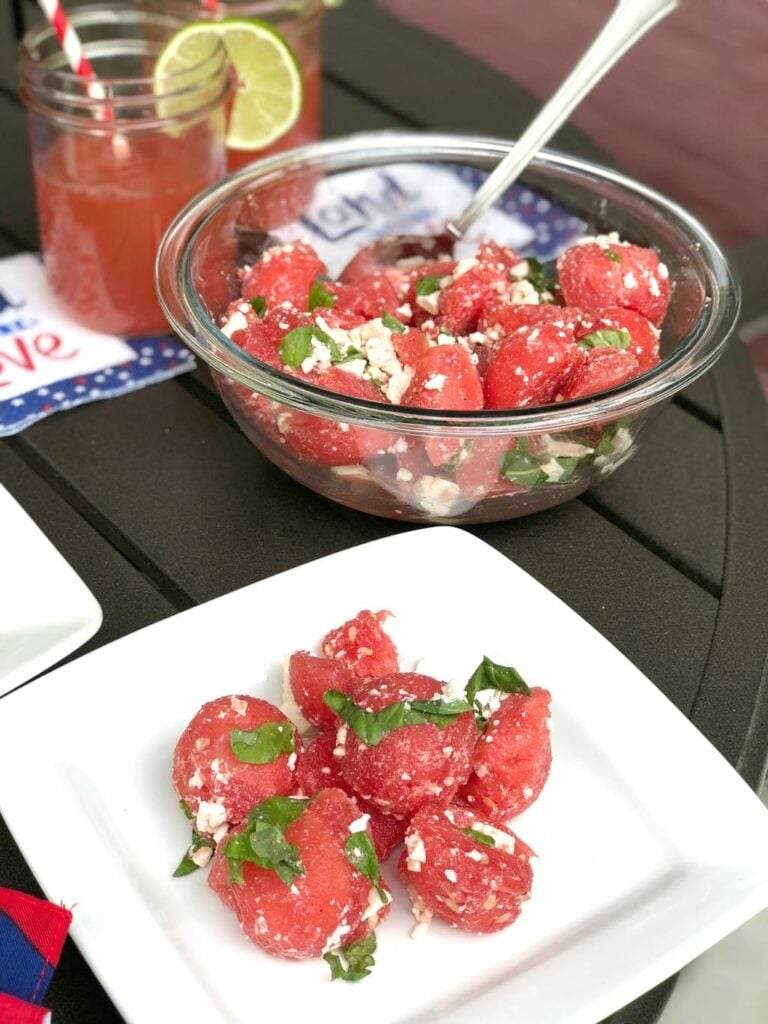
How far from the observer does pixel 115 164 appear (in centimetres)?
116

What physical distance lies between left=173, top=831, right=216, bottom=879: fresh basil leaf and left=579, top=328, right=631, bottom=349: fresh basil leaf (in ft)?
1.63

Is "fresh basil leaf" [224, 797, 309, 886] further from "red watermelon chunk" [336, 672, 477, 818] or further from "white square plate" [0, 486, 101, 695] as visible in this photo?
"white square plate" [0, 486, 101, 695]

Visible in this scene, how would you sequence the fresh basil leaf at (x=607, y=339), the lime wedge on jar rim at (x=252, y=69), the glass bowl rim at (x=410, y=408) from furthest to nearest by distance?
the lime wedge on jar rim at (x=252, y=69)
the fresh basil leaf at (x=607, y=339)
the glass bowl rim at (x=410, y=408)

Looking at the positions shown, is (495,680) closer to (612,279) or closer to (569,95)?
(612,279)

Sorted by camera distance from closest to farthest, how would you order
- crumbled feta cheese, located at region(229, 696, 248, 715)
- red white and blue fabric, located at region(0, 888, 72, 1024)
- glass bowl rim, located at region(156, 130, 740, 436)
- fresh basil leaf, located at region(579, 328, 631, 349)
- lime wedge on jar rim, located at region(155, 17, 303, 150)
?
red white and blue fabric, located at region(0, 888, 72, 1024), crumbled feta cheese, located at region(229, 696, 248, 715), glass bowl rim, located at region(156, 130, 740, 436), fresh basil leaf, located at region(579, 328, 631, 349), lime wedge on jar rim, located at region(155, 17, 303, 150)

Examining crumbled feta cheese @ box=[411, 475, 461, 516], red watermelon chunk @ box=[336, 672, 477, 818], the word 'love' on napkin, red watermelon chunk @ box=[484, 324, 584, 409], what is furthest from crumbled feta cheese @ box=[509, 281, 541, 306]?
red watermelon chunk @ box=[336, 672, 477, 818]

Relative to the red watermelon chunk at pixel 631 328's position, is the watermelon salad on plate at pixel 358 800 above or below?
below

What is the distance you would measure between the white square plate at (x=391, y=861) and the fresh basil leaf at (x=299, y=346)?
156mm

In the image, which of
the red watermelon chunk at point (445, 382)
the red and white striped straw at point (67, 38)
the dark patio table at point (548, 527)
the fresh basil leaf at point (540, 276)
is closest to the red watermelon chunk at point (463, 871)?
the dark patio table at point (548, 527)

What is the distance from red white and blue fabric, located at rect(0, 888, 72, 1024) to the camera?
61 centimetres

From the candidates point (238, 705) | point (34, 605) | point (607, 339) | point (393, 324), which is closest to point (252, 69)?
point (393, 324)

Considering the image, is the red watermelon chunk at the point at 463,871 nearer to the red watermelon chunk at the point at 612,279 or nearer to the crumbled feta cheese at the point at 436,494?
Answer: the crumbled feta cheese at the point at 436,494

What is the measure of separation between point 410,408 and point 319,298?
0.21 meters

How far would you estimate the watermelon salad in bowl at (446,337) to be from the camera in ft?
2.90
